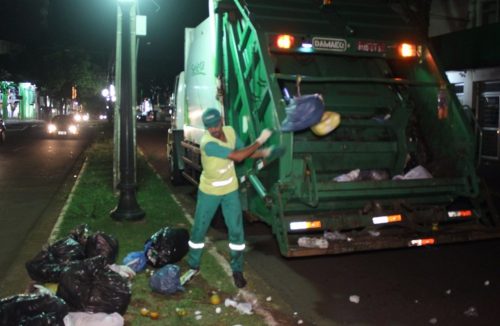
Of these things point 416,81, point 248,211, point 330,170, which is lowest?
point 248,211

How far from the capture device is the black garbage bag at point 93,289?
437 centimetres

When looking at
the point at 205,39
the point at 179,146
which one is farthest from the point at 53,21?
the point at 205,39

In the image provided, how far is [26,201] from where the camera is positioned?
10250 millimetres

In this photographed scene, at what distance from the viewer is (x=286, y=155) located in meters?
5.59

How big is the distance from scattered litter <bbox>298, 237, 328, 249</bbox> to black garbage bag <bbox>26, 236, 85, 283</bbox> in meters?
2.09

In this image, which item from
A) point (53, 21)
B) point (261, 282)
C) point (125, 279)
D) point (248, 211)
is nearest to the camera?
point (125, 279)

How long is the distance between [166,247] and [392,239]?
7.34 feet

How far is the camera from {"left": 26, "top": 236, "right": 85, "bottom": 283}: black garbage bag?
5129mm

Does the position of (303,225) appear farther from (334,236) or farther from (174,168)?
(174,168)

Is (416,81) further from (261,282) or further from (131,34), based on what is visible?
(131,34)

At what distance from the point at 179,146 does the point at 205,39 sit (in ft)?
10.3

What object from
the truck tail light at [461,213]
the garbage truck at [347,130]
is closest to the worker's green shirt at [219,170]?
the garbage truck at [347,130]

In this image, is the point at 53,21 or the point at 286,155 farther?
the point at 53,21

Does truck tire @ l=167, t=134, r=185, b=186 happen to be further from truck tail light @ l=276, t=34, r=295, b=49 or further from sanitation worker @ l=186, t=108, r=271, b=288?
sanitation worker @ l=186, t=108, r=271, b=288
